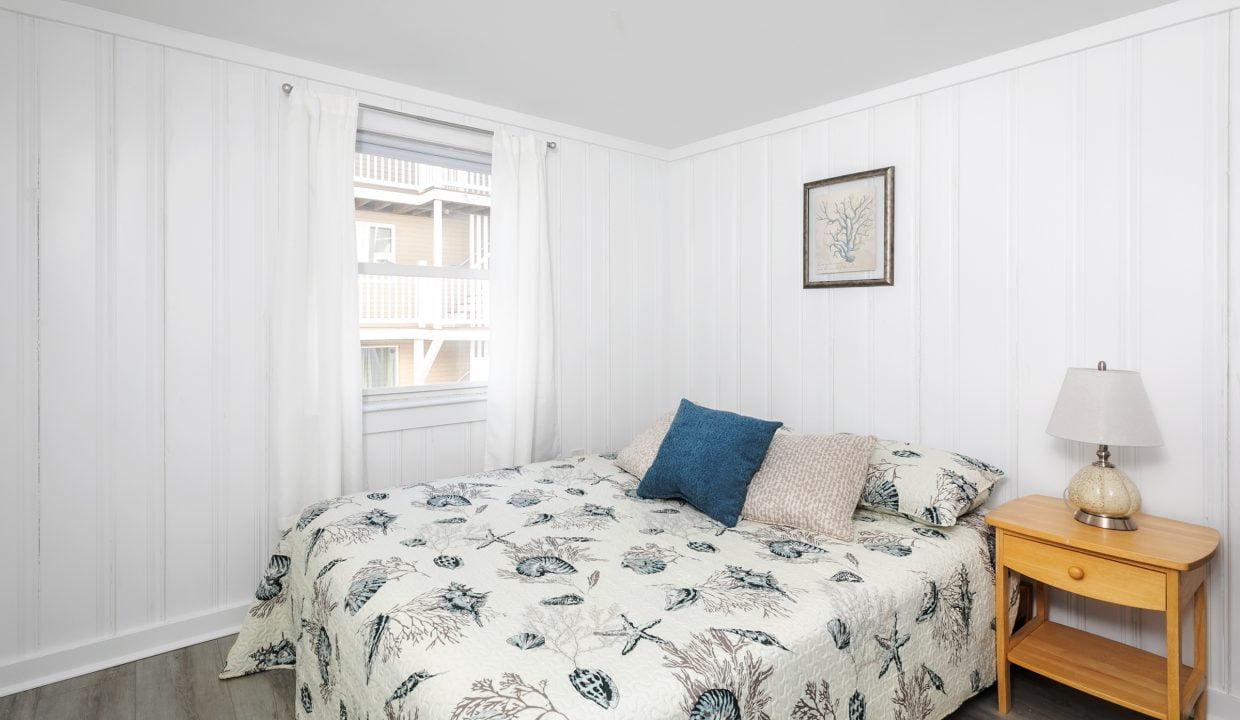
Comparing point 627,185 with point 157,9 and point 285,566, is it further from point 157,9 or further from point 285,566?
point 285,566

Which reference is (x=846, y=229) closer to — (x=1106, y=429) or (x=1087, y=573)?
(x=1106, y=429)

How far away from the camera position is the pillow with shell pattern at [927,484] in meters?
2.20

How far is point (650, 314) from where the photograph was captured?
3916mm

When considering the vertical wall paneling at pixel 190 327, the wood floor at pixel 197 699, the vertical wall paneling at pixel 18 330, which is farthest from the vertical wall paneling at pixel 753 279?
the vertical wall paneling at pixel 18 330

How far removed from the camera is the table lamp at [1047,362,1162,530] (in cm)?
195

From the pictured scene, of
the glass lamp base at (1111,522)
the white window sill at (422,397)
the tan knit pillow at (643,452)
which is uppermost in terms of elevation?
the white window sill at (422,397)

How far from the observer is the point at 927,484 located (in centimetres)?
226

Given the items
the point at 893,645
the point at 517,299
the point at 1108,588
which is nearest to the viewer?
the point at 893,645

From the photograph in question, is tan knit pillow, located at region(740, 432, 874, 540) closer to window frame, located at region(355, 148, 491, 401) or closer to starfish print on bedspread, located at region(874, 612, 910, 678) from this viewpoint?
starfish print on bedspread, located at region(874, 612, 910, 678)

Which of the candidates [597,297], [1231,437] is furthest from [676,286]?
[1231,437]

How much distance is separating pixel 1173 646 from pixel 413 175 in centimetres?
340

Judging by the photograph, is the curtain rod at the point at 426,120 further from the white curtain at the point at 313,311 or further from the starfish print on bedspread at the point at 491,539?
the starfish print on bedspread at the point at 491,539

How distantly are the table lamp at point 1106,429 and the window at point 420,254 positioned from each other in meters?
2.53

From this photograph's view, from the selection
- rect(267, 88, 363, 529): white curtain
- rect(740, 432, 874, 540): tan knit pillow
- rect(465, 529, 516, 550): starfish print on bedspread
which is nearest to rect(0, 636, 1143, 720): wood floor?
rect(267, 88, 363, 529): white curtain
